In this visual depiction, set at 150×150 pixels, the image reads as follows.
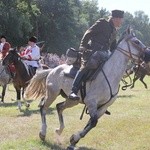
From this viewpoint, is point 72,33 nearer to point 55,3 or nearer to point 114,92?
point 55,3

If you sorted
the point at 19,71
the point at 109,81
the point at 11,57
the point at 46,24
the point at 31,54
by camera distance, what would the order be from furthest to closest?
the point at 46,24
the point at 31,54
the point at 19,71
the point at 11,57
the point at 109,81

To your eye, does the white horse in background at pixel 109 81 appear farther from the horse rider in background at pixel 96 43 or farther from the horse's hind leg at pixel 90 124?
the horse rider in background at pixel 96 43

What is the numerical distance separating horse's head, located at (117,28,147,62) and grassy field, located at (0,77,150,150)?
6.80ft

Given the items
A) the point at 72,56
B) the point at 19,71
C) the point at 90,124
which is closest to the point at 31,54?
the point at 19,71

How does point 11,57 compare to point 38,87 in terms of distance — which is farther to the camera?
point 11,57

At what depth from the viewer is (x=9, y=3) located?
5769 cm

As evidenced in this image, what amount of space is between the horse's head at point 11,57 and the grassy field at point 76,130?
5.63 ft

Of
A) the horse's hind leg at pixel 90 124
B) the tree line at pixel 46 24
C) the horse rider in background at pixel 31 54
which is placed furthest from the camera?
the tree line at pixel 46 24

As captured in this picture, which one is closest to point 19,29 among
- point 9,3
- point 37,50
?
point 9,3

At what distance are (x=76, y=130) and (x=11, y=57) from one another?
4.75 metres

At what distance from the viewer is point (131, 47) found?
8.70m

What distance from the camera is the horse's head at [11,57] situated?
14.8 meters

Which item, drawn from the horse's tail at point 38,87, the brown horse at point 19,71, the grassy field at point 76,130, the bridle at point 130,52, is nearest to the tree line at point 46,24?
the brown horse at point 19,71

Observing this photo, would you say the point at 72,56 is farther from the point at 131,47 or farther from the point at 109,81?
the point at 131,47
